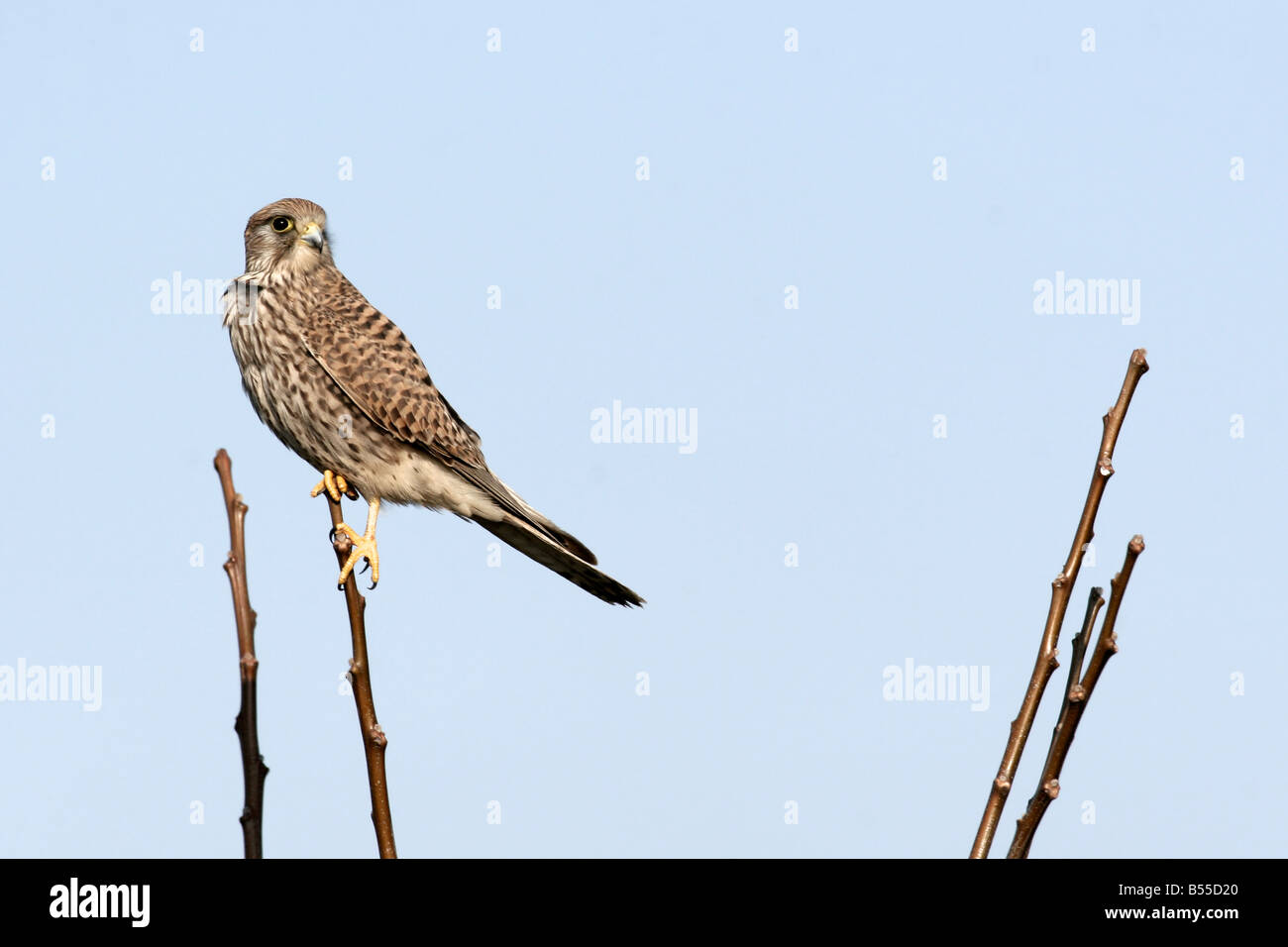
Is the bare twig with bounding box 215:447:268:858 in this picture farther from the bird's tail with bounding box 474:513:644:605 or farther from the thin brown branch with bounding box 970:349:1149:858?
the bird's tail with bounding box 474:513:644:605

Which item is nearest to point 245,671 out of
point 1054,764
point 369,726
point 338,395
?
point 369,726

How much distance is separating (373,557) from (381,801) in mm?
2703

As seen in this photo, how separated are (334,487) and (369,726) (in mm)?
2965

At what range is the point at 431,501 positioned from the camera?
554 centimetres

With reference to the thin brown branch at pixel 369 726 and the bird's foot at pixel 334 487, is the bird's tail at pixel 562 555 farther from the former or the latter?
the thin brown branch at pixel 369 726

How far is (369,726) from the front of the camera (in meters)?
2.15

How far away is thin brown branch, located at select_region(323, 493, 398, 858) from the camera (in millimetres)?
2064

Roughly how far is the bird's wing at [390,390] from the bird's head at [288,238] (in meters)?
0.21

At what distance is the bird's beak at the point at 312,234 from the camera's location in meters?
5.58

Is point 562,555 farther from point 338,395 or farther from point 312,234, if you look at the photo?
point 312,234

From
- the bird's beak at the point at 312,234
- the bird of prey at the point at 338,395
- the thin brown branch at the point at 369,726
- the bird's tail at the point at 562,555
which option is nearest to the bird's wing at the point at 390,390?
the bird of prey at the point at 338,395

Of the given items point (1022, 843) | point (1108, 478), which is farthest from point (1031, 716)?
point (1108, 478)

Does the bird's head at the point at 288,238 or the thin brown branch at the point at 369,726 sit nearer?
the thin brown branch at the point at 369,726
